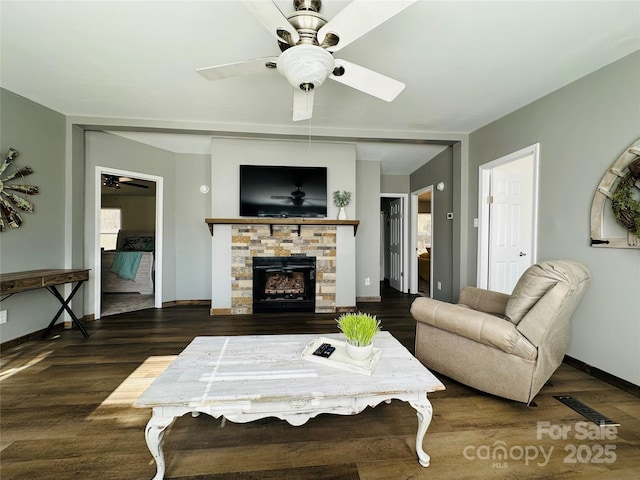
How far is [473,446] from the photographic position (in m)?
1.47

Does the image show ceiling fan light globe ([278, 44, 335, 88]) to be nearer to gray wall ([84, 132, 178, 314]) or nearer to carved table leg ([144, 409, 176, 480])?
carved table leg ([144, 409, 176, 480])

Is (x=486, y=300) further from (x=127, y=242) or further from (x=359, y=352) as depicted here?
(x=127, y=242)

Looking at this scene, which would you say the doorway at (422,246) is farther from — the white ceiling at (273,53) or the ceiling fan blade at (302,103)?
the ceiling fan blade at (302,103)

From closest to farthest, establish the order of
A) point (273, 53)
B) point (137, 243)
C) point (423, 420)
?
1. point (423, 420)
2. point (273, 53)
3. point (137, 243)

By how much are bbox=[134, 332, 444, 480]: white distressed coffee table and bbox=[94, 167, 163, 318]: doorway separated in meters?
3.26

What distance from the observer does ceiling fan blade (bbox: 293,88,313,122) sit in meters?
1.86

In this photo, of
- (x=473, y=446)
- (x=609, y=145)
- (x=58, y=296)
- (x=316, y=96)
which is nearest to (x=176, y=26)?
(x=316, y=96)

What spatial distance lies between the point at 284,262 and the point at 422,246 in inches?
→ 247

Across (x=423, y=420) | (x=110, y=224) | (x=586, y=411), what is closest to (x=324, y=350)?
(x=423, y=420)

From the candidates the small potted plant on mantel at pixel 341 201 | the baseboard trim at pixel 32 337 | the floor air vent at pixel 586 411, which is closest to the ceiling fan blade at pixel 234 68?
the small potted plant on mantel at pixel 341 201

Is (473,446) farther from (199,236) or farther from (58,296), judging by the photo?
(199,236)

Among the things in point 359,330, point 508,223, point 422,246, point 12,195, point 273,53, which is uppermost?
point 273,53

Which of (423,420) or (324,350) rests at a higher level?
(324,350)

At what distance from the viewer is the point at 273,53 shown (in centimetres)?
214
